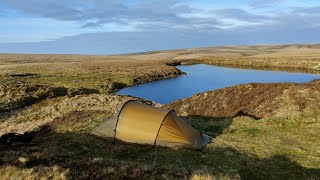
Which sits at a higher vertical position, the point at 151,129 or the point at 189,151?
the point at 151,129

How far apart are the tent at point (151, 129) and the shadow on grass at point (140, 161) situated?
507 millimetres

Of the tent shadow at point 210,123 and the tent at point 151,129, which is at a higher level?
the tent at point 151,129

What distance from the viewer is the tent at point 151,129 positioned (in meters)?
21.6

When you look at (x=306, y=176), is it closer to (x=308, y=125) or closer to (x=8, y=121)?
(x=308, y=125)

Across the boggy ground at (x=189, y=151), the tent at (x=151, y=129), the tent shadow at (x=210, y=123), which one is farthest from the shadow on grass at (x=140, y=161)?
the tent shadow at (x=210, y=123)

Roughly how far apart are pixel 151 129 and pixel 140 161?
271 centimetres

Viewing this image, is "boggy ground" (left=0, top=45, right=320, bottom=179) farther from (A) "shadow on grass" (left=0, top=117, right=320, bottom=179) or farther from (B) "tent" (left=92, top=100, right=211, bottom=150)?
(B) "tent" (left=92, top=100, right=211, bottom=150)

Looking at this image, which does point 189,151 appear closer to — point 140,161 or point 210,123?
point 140,161

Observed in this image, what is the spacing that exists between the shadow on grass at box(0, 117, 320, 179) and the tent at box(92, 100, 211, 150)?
507 millimetres

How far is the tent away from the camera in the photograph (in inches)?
850

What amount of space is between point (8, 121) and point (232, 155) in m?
23.3

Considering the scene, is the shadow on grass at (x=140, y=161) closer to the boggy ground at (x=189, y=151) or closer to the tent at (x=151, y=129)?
the boggy ground at (x=189, y=151)

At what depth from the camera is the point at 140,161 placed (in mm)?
19672

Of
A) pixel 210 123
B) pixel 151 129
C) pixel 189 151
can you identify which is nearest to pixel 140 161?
pixel 151 129
